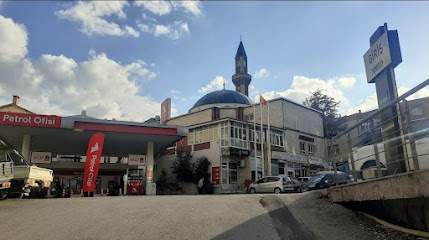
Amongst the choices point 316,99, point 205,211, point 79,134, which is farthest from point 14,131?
point 316,99

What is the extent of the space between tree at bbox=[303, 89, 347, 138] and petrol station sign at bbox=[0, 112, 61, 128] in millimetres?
41704

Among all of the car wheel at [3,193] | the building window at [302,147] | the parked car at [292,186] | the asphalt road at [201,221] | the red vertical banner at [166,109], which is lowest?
the asphalt road at [201,221]

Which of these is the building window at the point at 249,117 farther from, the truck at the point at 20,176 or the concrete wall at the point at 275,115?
the truck at the point at 20,176

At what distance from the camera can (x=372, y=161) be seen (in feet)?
47.3

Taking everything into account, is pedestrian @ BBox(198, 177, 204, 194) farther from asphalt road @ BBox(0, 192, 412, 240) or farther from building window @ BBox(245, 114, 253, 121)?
asphalt road @ BBox(0, 192, 412, 240)

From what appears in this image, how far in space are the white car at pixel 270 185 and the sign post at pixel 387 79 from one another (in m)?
16.3

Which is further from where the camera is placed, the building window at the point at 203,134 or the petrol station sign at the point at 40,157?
the building window at the point at 203,134

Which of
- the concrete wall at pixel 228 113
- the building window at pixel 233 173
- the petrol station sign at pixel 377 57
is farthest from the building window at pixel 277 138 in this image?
the petrol station sign at pixel 377 57

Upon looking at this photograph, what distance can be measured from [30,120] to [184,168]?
1829cm

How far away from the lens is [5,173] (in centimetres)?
1233

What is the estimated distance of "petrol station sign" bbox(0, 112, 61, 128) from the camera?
21.8m

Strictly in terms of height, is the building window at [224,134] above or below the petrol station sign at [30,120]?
above

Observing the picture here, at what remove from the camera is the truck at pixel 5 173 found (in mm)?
12078

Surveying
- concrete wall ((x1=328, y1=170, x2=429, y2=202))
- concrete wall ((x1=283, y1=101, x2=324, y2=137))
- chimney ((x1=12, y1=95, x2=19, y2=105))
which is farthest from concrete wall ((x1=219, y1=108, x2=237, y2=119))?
concrete wall ((x1=328, y1=170, x2=429, y2=202))
